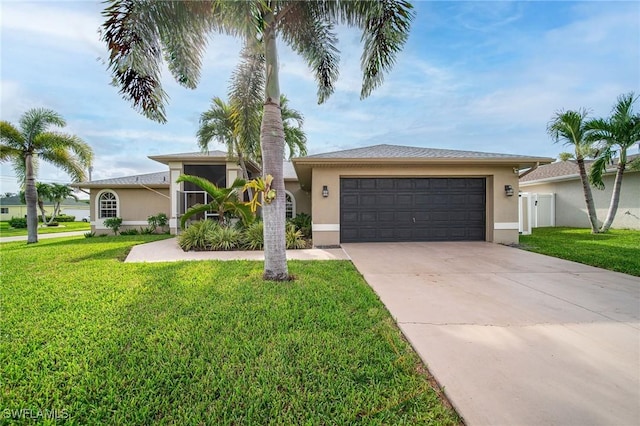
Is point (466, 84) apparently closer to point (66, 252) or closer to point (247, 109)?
point (247, 109)

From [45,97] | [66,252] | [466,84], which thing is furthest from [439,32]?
[45,97]

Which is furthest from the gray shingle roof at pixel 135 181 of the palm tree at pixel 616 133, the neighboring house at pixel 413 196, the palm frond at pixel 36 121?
the palm tree at pixel 616 133

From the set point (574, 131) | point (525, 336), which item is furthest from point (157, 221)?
point (574, 131)

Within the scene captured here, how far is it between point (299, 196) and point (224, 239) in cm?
744

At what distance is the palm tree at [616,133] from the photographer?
11109 mm

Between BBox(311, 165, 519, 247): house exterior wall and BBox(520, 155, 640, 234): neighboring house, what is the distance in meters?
4.32

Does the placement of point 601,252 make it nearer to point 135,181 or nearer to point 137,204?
point 137,204

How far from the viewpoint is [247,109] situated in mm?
7930

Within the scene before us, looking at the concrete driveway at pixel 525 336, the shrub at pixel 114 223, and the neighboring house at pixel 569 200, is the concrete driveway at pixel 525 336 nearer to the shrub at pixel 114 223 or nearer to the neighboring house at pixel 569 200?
the neighboring house at pixel 569 200

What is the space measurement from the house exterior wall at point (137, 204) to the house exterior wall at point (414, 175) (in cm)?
1039

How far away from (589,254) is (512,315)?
6390 millimetres

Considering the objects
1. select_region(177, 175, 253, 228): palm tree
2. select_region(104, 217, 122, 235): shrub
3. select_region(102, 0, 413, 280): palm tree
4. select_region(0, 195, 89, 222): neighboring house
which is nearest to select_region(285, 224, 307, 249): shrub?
select_region(177, 175, 253, 228): palm tree

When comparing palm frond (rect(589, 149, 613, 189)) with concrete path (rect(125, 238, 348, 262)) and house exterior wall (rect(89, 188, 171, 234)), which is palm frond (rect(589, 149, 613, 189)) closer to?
concrete path (rect(125, 238, 348, 262))

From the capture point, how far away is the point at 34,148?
40.6ft
